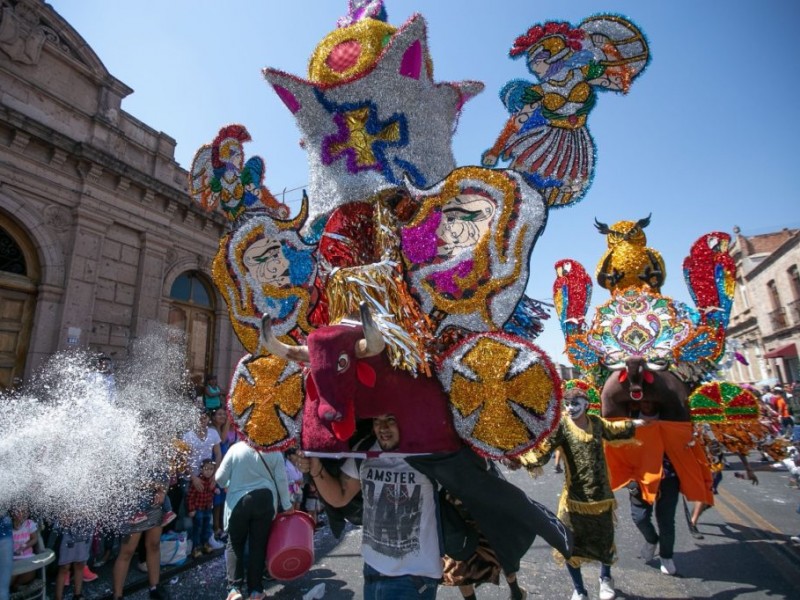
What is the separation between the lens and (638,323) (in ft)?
13.0

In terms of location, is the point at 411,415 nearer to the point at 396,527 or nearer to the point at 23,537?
the point at 396,527

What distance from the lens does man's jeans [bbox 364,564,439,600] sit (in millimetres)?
1988

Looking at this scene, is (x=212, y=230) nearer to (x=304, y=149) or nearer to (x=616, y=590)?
(x=304, y=149)

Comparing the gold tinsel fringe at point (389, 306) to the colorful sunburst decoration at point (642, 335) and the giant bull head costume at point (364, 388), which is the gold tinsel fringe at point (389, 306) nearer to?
the giant bull head costume at point (364, 388)

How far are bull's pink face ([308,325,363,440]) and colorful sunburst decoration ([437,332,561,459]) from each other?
1.47ft

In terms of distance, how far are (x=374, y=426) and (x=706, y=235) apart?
372 centimetres

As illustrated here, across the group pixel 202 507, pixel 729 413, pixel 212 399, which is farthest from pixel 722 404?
pixel 212 399

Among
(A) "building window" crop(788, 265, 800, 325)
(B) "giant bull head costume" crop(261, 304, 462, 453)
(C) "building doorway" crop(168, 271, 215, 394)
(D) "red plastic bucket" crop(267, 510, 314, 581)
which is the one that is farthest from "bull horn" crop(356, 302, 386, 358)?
(A) "building window" crop(788, 265, 800, 325)

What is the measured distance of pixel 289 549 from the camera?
131 inches

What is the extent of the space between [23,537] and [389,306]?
3701 mm

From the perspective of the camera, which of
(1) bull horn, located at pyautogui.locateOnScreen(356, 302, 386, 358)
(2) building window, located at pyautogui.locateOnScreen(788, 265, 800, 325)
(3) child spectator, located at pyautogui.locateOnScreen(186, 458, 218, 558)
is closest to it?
(1) bull horn, located at pyautogui.locateOnScreen(356, 302, 386, 358)

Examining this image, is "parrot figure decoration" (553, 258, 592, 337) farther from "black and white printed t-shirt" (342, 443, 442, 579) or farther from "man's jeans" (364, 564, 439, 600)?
"man's jeans" (364, 564, 439, 600)

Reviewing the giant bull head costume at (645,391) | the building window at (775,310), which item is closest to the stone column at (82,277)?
the giant bull head costume at (645,391)

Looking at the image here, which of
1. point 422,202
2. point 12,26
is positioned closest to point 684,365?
point 422,202
